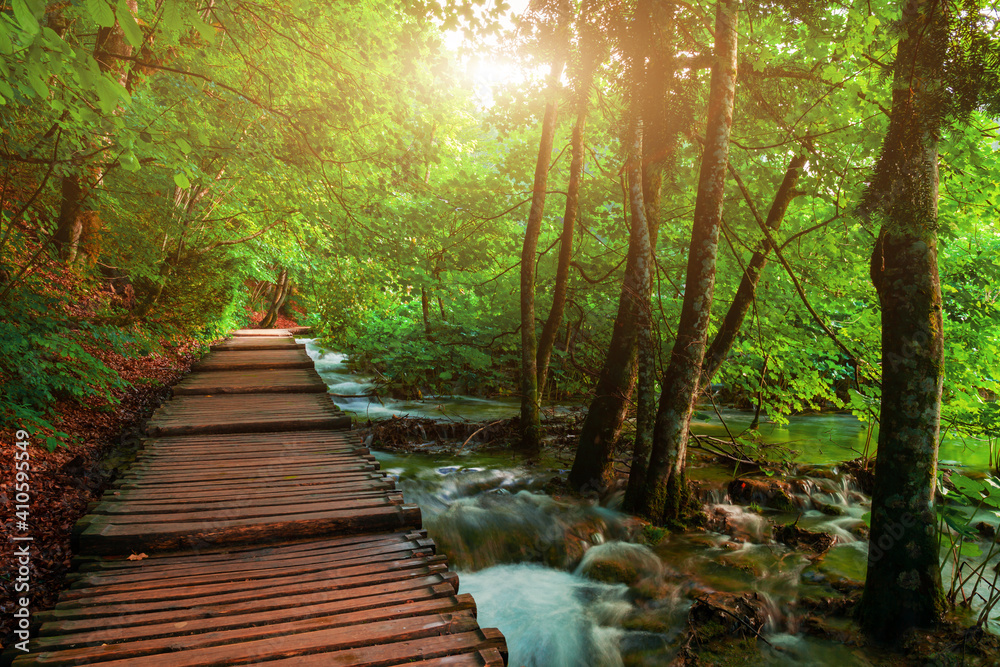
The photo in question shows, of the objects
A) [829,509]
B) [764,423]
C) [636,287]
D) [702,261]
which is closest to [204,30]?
[702,261]

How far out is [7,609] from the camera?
123 inches

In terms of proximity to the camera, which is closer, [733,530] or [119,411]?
[733,530]

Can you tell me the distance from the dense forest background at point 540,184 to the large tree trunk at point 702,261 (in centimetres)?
3

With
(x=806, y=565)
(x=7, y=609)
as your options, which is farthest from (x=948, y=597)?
(x=7, y=609)

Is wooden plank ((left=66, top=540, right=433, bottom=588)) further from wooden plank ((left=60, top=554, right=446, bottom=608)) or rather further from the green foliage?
the green foliage

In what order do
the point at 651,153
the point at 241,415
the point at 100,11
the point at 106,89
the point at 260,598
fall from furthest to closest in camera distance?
1. the point at 241,415
2. the point at 651,153
3. the point at 260,598
4. the point at 106,89
5. the point at 100,11

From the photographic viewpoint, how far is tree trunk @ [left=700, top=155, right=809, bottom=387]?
6.71m

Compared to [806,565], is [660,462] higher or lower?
higher

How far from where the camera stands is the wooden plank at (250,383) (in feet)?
27.0

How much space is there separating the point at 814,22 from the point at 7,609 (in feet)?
24.7

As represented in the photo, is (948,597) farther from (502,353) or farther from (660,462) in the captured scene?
(502,353)

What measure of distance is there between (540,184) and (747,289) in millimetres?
3357

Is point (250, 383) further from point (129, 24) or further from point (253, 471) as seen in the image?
point (129, 24)

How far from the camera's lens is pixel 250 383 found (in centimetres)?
907
